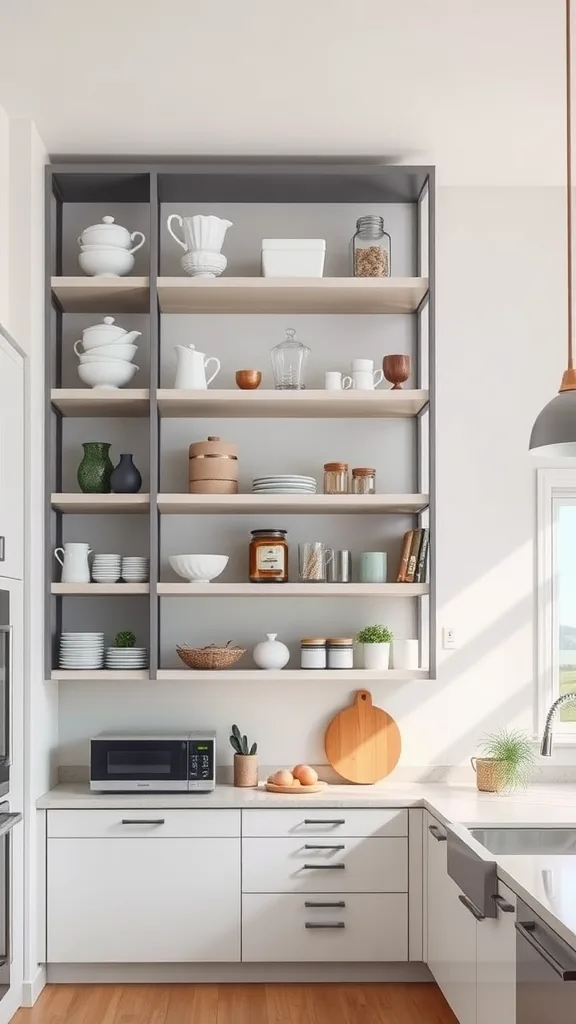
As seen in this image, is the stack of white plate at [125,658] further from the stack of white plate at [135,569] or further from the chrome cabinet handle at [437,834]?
the chrome cabinet handle at [437,834]

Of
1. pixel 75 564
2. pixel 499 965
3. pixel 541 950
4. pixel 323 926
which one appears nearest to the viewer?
pixel 541 950

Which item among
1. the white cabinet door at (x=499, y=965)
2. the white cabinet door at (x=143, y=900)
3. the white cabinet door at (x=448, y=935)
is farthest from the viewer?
the white cabinet door at (x=143, y=900)

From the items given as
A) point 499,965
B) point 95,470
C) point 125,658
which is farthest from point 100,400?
point 499,965

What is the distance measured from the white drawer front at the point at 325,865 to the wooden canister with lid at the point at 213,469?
1.26 meters

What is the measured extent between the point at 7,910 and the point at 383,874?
1275 mm

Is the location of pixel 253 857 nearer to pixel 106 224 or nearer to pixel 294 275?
pixel 294 275

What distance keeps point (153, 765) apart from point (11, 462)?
119 cm

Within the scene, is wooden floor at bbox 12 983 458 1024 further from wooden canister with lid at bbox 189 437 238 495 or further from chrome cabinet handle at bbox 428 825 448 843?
wooden canister with lid at bbox 189 437 238 495

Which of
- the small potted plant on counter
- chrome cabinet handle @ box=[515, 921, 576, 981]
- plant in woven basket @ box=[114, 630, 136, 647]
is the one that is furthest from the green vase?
chrome cabinet handle @ box=[515, 921, 576, 981]

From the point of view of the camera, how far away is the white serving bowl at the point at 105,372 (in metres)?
3.95

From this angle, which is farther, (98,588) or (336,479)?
(336,479)

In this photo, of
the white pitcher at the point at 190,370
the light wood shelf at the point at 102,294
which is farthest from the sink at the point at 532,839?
the light wood shelf at the point at 102,294

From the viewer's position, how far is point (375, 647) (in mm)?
3994

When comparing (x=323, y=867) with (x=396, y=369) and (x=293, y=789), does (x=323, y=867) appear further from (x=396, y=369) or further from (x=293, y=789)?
(x=396, y=369)
